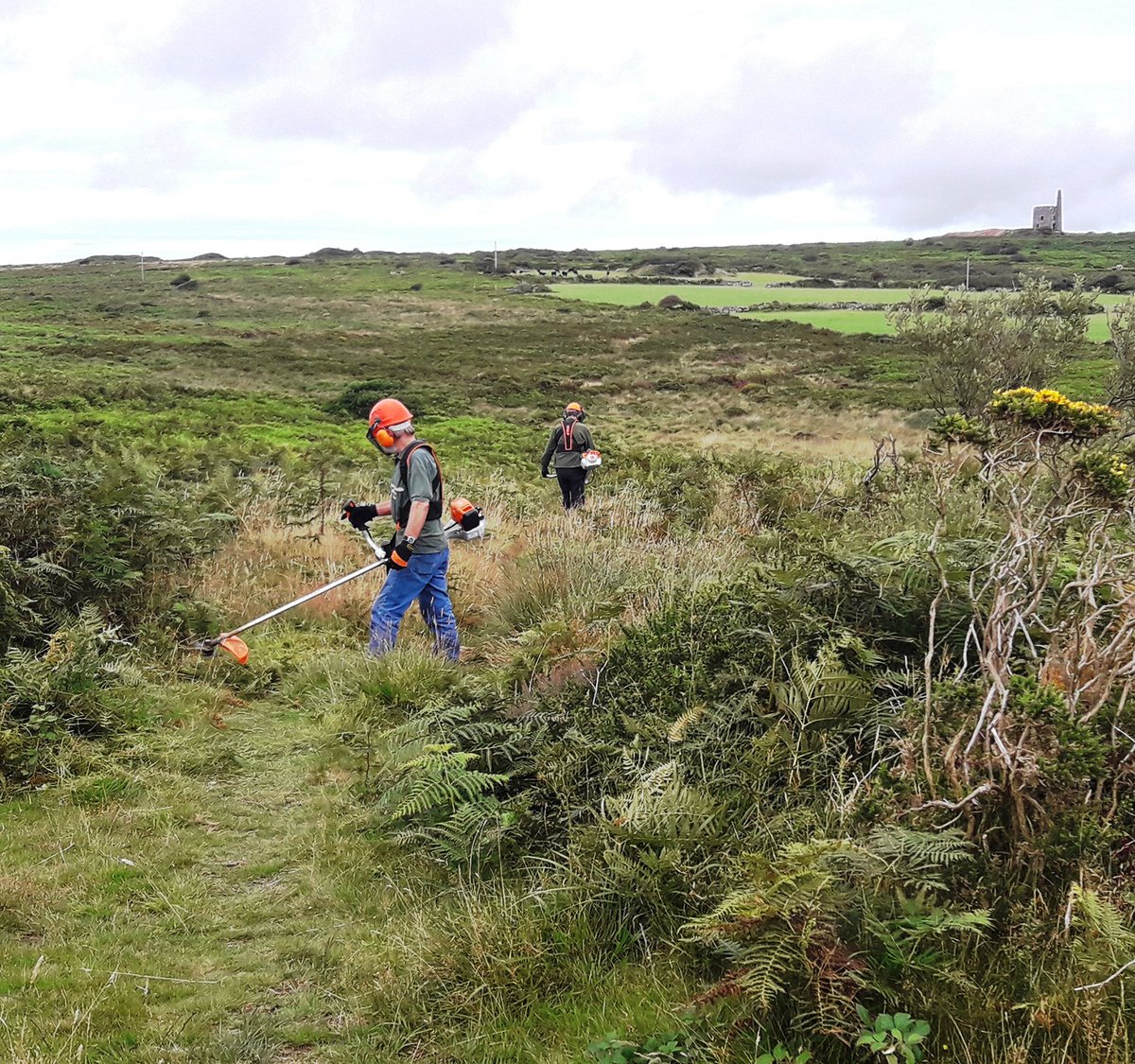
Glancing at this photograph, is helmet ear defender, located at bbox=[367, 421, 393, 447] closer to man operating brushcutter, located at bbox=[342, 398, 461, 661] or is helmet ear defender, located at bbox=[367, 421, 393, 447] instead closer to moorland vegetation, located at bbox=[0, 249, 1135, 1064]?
man operating brushcutter, located at bbox=[342, 398, 461, 661]

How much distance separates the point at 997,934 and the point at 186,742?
4.32 meters

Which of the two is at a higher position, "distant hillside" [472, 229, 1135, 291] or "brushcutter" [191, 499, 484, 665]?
"distant hillside" [472, 229, 1135, 291]

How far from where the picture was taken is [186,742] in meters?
5.34

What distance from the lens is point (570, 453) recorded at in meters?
12.6

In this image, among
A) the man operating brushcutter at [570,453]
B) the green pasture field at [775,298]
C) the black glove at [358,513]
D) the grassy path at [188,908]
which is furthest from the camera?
the green pasture field at [775,298]

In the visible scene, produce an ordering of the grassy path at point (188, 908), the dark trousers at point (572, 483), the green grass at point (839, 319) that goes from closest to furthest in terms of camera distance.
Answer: the grassy path at point (188, 908) → the dark trousers at point (572, 483) → the green grass at point (839, 319)

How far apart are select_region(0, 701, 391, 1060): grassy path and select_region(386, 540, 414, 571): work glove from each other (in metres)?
1.29

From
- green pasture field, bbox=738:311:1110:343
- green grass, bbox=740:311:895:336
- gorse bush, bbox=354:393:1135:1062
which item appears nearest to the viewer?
gorse bush, bbox=354:393:1135:1062

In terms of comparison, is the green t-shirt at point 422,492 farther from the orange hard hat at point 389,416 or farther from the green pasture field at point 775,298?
the green pasture field at point 775,298

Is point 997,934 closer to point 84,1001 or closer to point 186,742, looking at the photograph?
point 84,1001

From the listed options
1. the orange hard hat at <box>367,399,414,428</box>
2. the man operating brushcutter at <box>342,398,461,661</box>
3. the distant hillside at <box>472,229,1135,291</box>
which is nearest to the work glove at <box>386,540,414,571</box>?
the man operating brushcutter at <box>342,398,461,661</box>

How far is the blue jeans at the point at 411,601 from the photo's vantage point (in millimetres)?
6609

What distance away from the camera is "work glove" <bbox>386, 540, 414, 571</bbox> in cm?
620

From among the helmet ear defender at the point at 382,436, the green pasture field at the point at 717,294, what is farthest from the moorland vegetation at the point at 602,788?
the green pasture field at the point at 717,294
